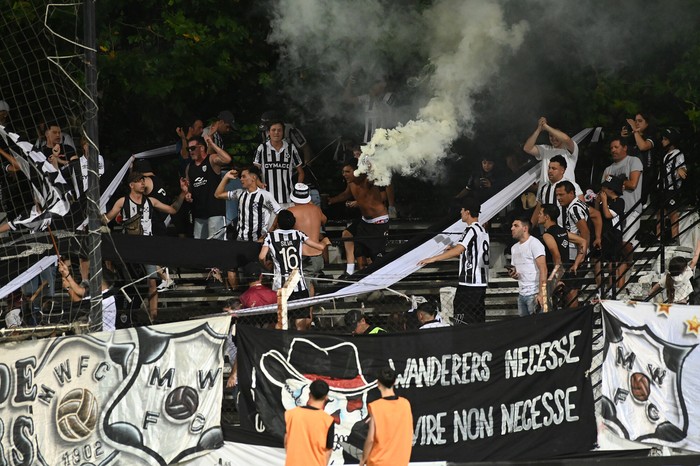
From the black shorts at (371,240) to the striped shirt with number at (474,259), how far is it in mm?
1721

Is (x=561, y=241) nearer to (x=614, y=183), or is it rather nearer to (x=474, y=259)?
(x=474, y=259)

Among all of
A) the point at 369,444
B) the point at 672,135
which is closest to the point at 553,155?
the point at 672,135

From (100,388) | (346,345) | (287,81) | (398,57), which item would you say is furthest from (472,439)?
(287,81)

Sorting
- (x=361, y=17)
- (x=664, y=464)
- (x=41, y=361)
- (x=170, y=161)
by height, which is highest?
(x=361, y=17)

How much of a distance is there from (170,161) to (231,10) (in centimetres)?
250

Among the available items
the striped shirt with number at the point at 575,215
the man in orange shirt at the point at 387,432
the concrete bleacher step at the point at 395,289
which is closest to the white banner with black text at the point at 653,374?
the concrete bleacher step at the point at 395,289

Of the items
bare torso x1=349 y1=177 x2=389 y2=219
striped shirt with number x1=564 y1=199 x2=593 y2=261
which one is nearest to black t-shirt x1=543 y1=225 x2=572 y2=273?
striped shirt with number x1=564 y1=199 x2=593 y2=261

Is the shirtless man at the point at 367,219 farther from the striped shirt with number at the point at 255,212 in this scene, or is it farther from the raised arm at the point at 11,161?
the raised arm at the point at 11,161

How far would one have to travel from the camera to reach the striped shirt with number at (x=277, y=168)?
55.1 ft

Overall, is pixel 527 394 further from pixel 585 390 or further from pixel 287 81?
pixel 287 81

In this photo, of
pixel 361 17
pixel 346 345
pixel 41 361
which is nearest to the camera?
pixel 41 361

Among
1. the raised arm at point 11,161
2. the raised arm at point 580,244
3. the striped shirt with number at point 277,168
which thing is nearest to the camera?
the raised arm at point 580,244

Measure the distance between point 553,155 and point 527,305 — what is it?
290 cm

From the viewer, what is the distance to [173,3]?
17.5 m
